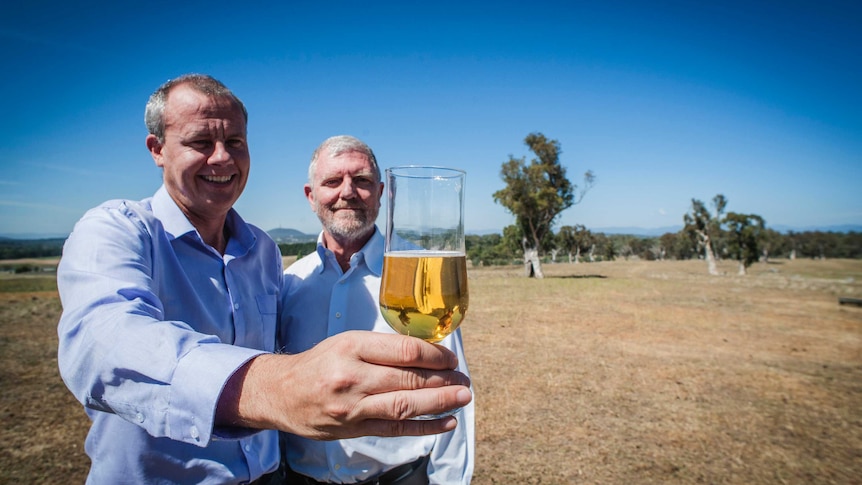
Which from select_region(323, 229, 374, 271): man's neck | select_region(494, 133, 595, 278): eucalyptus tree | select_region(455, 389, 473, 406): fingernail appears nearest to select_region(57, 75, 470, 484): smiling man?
select_region(455, 389, 473, 406): fingernail

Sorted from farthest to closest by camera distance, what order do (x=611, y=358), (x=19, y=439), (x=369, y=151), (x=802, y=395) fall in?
(x=611, y=358)
(x=802, y=395)
(x=19, y=439)
(x=369, y=151)

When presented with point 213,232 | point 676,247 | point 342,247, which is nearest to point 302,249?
point 342,247

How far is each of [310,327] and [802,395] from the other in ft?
30.9

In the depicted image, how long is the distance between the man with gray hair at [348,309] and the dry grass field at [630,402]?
2754mm

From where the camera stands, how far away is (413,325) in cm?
123

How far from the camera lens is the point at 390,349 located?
89cm

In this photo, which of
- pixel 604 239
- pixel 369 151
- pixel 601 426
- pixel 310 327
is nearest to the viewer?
pixel 310 327

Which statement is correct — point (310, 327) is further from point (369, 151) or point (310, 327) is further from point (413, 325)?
point (413, 325)

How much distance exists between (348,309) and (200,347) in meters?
1.85

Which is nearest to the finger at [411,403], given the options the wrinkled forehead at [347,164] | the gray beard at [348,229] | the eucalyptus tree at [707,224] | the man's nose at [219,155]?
the man's nose at [219,155]

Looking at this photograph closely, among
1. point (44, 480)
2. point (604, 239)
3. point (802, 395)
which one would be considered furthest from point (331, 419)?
point (604, 239)

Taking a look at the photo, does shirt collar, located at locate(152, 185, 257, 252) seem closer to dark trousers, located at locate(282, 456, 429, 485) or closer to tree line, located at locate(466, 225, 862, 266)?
dark trousers, located at locate(282, 456, 429, 485)

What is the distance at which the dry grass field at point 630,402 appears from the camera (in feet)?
17.3

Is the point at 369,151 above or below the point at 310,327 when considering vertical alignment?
above
